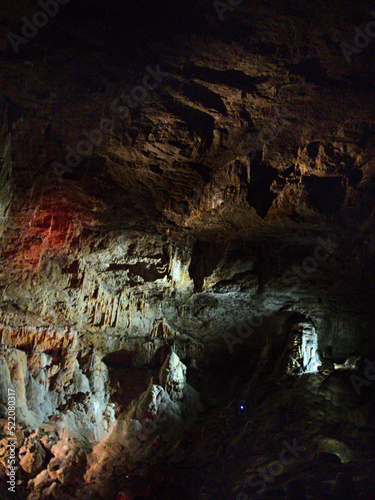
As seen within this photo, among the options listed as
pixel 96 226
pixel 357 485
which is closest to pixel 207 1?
pixel 96 226

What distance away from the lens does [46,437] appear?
962cm

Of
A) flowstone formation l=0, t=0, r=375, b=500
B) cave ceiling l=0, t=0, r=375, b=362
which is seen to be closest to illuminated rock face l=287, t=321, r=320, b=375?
flowstone formation l=0, t=0, r=375, b=500

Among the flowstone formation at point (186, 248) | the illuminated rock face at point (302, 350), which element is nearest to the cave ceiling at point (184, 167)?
the flowstone formation at point (186, 248)

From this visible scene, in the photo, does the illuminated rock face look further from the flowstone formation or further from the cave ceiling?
the cave ceiling

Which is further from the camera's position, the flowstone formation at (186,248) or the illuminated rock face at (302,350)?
the illuminated rock face at (302,350)

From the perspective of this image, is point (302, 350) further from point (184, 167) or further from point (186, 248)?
point (184, 167)

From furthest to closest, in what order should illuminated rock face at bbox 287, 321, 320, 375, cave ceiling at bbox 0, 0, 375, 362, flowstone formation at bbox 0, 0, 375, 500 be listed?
1. illuminated rock face at bbox 287, 321, 320, 375
2. flowstone formation at bbox 0, 0, 375, 500
3. cave ceiling at bbox 0, 0, 375, 362

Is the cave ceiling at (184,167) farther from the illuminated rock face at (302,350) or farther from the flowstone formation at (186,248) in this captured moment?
the illuminated rock face at (302,350)

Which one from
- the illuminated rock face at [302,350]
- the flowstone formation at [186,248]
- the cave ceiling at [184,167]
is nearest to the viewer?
the cave ceiling at [184,167]

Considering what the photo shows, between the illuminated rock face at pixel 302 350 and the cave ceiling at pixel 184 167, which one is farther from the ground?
the cave ceiling at pixel 184 167

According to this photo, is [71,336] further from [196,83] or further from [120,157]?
[196,83]

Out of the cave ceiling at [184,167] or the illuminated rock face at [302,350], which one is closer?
the cave ceiling at [184,167]

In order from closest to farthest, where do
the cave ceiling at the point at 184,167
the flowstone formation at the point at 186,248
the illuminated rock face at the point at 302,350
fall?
the cave ceiling at the point at 184,167 → the flowstone formation at the point at 186,248 → the illuminated rock face at the point at 302,350

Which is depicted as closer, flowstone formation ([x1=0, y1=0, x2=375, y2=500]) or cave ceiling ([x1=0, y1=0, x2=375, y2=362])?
cave ceiling ([x1=0, y1=0, x2=375, y2=362])
